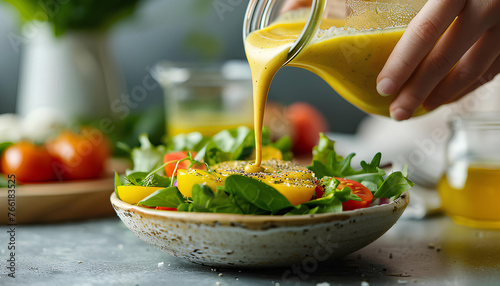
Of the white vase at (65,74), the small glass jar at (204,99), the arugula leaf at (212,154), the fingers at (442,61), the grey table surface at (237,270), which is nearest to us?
the grey table surface at (237,270)

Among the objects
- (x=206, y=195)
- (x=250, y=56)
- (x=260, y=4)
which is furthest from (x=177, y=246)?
(x=260, y=4)

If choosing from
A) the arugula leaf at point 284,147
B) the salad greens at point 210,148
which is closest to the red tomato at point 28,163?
the salad greens at point 210,148

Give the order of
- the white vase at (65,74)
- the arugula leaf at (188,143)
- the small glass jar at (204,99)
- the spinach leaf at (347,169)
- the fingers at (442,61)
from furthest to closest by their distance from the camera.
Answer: the white vase at (65,74) < the small glass jar at (204,99) < the arugula leaf at (188,143) < the spinach leaf at (347,169) < the fingers at (442,61)

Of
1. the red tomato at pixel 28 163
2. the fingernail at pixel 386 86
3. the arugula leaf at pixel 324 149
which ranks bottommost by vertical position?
the red tomato at pixel 28 163

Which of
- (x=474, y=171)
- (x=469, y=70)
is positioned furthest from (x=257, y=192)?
(x=474, y=171)

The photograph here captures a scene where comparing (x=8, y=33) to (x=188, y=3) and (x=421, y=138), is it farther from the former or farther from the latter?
(x=421, y=138)

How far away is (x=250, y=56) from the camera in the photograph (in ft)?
3.95

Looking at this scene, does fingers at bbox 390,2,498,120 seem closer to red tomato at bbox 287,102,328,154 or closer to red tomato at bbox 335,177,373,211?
red tomato at bbox 335,177,373,211

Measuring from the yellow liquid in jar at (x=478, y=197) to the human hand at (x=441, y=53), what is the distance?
0.28 meters

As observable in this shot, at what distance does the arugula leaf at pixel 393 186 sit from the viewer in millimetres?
1096

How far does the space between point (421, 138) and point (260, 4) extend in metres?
1.31

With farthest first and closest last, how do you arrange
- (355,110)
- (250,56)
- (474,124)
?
(355,110), (474,124), (250,56)

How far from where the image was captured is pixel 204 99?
7.14 ft

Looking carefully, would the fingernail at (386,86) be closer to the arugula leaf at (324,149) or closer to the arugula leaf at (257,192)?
the arugula leaf at (324,149)
